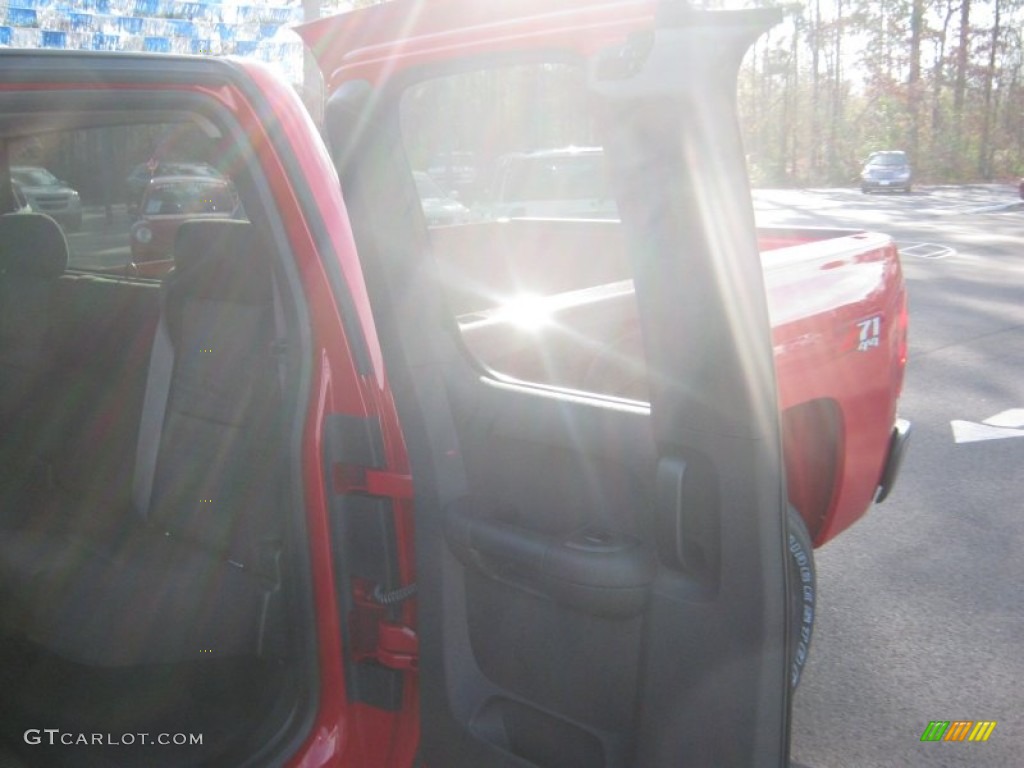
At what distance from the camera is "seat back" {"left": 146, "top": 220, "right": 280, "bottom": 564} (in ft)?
7.50

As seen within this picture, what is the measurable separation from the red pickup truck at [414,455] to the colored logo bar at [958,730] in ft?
2.37

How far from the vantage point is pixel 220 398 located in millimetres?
2465

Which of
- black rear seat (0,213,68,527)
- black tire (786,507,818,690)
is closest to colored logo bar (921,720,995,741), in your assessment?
black tire (786,507,818,690)

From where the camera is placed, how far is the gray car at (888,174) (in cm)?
3578

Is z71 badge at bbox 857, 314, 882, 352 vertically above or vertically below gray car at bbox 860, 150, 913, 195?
above

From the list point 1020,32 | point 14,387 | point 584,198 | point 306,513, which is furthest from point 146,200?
point 1020,32

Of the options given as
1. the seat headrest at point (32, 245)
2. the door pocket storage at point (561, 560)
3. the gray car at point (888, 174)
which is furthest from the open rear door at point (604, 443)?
the gray car at point (888, 174)

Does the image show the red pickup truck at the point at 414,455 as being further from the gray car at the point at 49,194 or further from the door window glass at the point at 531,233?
the gray car at the point at 49,194

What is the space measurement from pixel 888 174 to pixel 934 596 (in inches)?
1366

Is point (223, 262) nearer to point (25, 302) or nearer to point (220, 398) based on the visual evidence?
point (220, 398)

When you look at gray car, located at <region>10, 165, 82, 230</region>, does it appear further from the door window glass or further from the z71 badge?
the z71 badge

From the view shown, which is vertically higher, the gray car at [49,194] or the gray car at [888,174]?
the gray car at [49,194]
